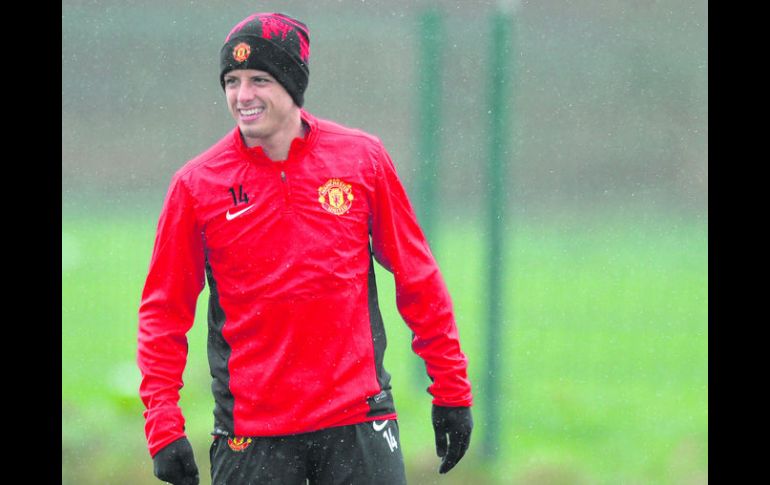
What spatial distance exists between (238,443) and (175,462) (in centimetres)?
18

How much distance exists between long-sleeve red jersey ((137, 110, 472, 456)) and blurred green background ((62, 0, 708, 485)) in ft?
5.89

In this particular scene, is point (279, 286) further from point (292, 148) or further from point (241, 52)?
point (241, 52)

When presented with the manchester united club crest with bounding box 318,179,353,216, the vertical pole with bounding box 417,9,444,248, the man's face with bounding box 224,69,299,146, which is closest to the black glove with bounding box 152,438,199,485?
the manchester united club crest with bounding box 318,179,353,216

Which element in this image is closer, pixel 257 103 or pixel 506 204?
pixel 257 103

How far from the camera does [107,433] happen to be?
534 centimetres

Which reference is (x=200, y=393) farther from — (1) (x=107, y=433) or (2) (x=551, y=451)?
(2) (x=551, y=451)

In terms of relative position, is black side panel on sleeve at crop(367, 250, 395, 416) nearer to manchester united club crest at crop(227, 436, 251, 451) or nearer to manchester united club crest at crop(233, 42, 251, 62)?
manchester united club crest at crop(227, 436, 251, 451)

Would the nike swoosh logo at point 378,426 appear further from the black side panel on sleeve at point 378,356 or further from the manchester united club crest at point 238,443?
the manchester united club crest at point 238,443

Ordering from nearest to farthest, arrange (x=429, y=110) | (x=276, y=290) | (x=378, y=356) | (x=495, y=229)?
(x=276, y=290) → (x=378, y=356) → (x=495, y=229) → (x=429, y=110)

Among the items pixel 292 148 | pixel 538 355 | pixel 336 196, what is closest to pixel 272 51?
pixel 292 148

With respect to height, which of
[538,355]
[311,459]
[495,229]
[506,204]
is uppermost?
[506,204]

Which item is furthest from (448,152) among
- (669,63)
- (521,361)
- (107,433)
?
(107,433)

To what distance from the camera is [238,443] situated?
3418 millimetres

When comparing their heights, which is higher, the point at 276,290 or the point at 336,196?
the point at 336,196
